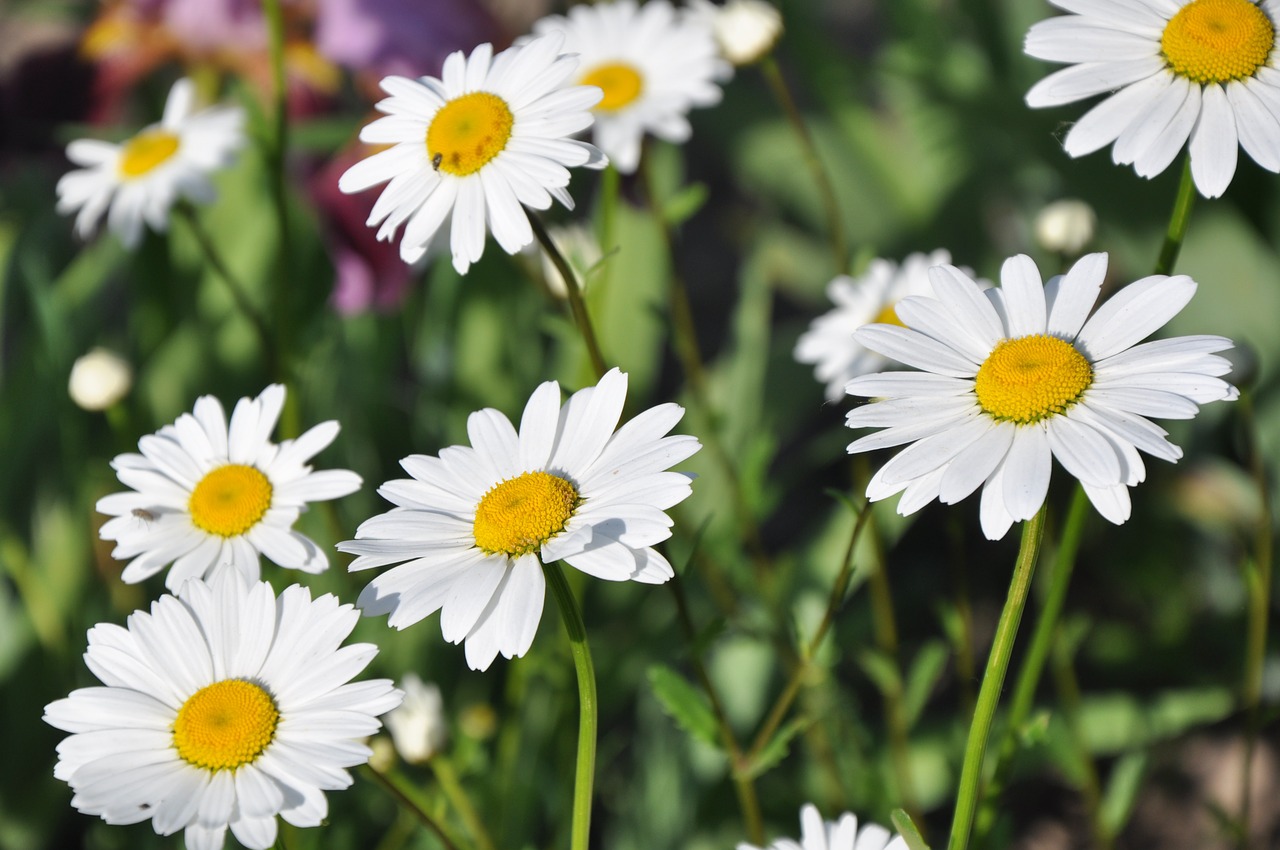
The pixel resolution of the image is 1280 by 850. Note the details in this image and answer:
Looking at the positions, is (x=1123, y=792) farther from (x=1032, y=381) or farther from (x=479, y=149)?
(x=479, y=149)

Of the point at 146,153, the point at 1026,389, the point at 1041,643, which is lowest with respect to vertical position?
the point at 1041,643

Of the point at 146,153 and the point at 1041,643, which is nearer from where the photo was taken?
A: the point at 1041,643

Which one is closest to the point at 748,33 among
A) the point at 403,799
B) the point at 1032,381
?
the point at 1032,381

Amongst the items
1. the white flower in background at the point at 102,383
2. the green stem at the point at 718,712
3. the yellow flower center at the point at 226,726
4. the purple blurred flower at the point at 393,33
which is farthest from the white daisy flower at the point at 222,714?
the purple blurred flower at the point at 393,33

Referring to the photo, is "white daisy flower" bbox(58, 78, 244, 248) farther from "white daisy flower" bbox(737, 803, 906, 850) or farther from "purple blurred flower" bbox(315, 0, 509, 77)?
"white daisy flower" bbox(737, 803, 906, 850)

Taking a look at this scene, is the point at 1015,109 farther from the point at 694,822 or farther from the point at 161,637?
the point at 161,637

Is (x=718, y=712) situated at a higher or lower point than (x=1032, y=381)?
lower

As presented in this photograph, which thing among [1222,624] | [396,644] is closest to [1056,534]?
[1222,624]

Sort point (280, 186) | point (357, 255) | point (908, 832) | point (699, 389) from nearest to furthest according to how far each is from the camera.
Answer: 1. point (908, 832)
2. point (280, 186)
3. point (699, 389)
4. point (357, 255)
